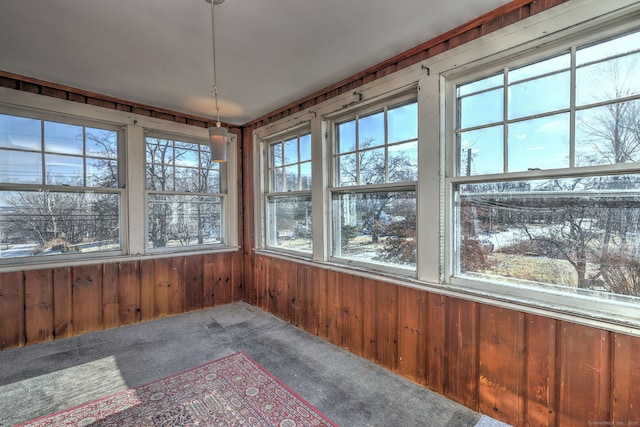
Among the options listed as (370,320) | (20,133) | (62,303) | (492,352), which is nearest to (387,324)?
(370,320)

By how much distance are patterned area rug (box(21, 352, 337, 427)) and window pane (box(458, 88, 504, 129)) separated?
2161 mm

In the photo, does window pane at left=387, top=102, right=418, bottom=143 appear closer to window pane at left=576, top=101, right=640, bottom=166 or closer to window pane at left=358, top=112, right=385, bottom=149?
window pane at left=358, top=112, right=385, bottom=149

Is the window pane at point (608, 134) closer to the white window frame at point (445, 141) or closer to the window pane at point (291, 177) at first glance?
the white window frame at point (445, 141)

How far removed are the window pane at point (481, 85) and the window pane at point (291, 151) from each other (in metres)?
1.90

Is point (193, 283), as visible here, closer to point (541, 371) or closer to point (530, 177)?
point (541, 371)

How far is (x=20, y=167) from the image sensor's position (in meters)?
2.76

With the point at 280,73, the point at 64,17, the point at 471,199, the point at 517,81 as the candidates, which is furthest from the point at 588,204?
the point at 64,17

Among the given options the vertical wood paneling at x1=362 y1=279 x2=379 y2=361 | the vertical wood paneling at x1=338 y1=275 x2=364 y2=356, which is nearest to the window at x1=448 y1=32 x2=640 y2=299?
the vertical wood paneling at x1=362 y1=279 x2=379 y2=361

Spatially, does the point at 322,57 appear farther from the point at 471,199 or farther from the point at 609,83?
the point at 609,83

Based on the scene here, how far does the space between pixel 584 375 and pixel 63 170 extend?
4.46 meters

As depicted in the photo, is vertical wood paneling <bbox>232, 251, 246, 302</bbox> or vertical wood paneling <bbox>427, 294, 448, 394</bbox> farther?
vertical wood paneling <bbox>232, 251, 246, 302</bbox>

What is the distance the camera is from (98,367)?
7.84 feet

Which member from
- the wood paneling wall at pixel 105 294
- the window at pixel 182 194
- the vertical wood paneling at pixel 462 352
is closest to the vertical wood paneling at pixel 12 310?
the wood paneling wall at pixel 105 294

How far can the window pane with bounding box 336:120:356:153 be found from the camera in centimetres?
275
